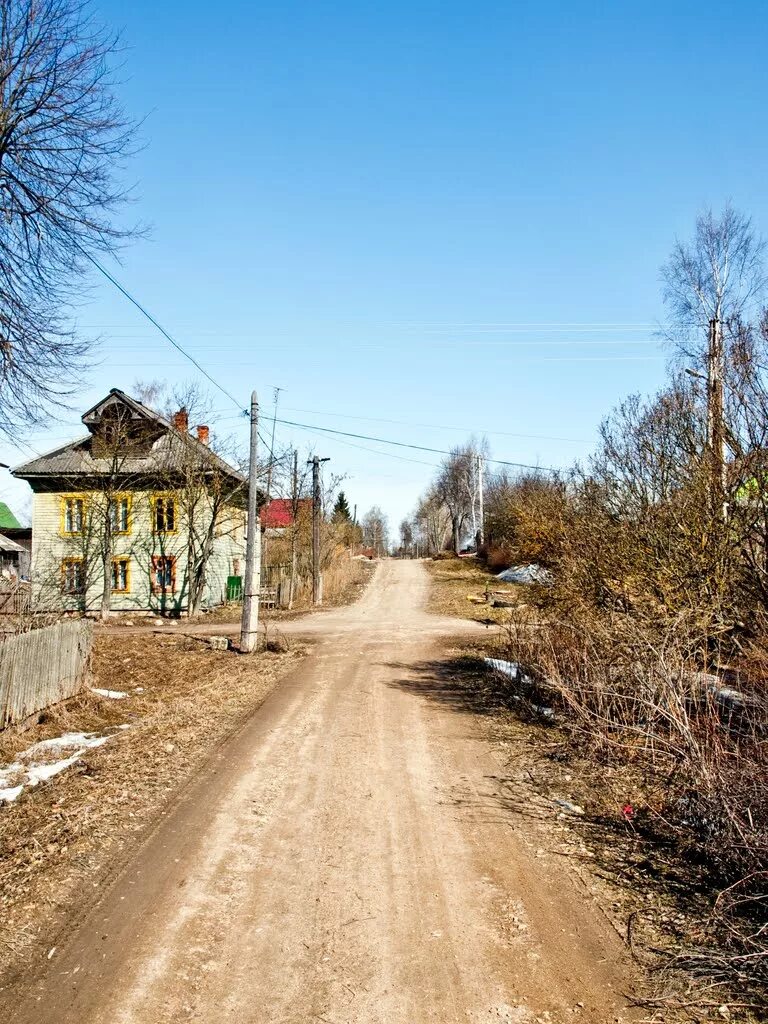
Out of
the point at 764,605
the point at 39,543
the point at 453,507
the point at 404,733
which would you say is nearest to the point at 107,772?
the point at 404,733

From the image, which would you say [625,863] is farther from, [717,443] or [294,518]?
[294,518]

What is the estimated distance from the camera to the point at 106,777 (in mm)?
8086

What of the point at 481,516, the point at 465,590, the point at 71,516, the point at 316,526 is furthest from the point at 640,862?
the point at 481,516

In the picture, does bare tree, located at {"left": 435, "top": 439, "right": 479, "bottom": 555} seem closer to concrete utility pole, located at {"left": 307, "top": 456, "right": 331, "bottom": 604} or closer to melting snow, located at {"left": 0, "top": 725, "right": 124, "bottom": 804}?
concrete utility pole, located at {"left": 307, "top": 456, "right": 331, "bottom": 604}

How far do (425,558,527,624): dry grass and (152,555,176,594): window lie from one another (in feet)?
35.8

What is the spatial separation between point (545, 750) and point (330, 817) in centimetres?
343

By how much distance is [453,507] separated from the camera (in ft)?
289

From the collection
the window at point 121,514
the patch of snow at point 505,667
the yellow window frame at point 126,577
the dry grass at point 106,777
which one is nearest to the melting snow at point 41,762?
the dry grass at point 106,777

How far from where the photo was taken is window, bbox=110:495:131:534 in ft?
97.8

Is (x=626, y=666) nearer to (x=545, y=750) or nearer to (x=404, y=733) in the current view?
(x=545, y=750)

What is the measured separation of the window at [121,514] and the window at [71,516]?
140 cm

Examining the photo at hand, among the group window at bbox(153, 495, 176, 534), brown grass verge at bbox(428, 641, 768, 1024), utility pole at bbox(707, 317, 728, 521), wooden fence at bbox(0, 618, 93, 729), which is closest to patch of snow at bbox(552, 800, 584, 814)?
brown grass verge at bbox(428, 641, 768, 1024)

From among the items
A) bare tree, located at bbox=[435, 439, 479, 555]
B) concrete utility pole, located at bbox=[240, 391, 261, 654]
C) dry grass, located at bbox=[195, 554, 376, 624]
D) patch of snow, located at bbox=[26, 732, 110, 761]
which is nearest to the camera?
patch of snow, located at bbox=[26, 732, 110, 761]

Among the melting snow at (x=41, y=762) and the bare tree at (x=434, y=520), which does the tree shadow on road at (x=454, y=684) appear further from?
the bare tree at (x=434, y=520)
